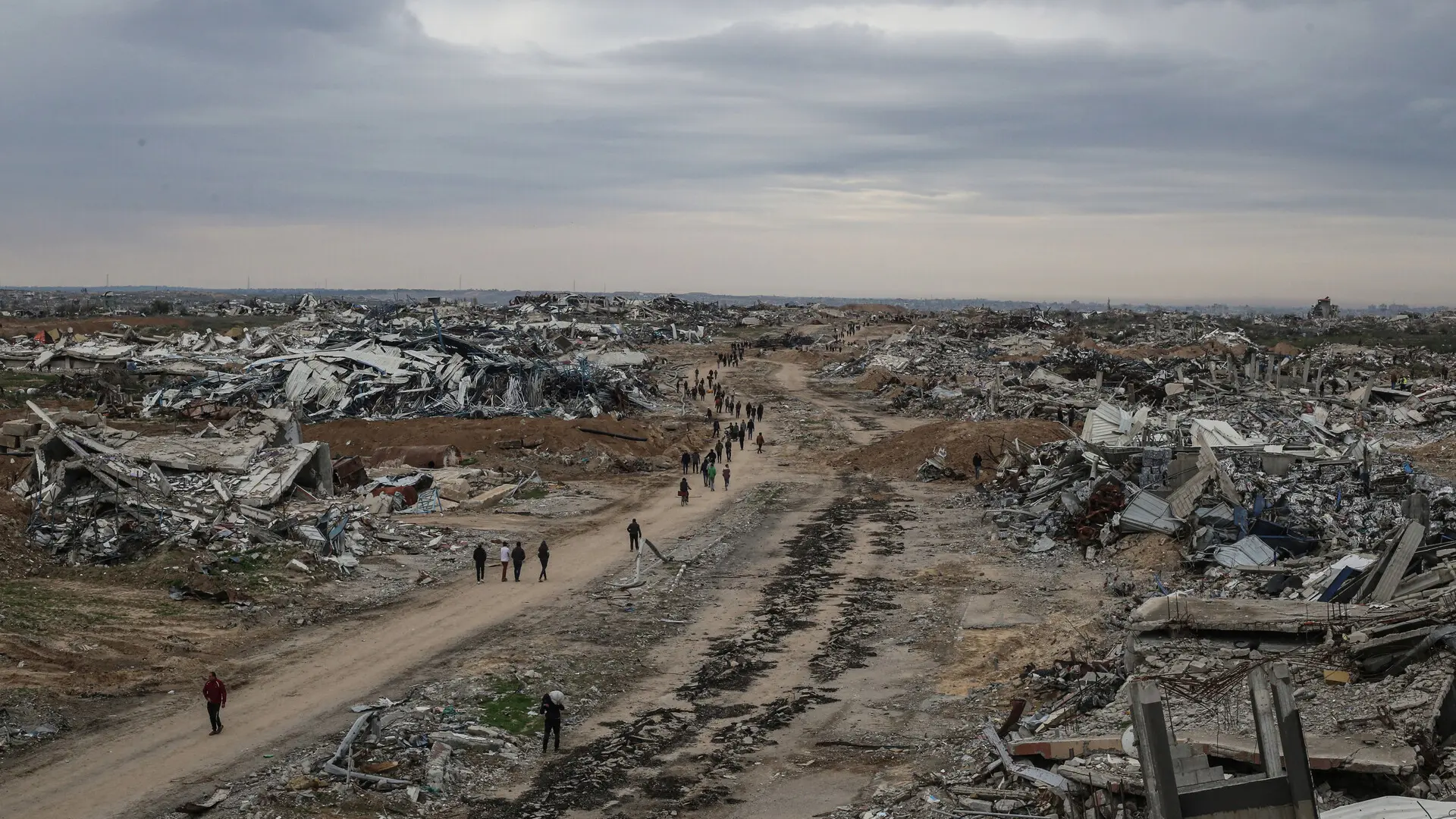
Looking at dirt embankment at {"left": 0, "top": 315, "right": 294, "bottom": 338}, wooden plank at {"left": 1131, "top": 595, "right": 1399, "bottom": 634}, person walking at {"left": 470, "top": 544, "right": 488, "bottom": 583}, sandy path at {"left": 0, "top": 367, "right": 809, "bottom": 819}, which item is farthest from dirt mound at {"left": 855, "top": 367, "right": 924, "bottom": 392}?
dirt embankment at {"left": 0, "top": 315, "right": 294, "bottom": 338}

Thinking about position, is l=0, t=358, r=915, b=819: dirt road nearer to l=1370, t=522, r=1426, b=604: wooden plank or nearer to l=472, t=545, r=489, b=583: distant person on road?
l=472, t=545, r=489, b=583: distant person on road

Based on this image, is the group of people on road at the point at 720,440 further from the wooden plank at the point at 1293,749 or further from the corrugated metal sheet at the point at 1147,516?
the wooden plank at the point at 1293,749

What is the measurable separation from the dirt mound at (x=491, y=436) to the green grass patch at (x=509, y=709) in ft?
74.1

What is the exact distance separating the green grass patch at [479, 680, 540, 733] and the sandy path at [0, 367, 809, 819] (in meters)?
1.67

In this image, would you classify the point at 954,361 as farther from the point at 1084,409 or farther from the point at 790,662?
the point at 790,662

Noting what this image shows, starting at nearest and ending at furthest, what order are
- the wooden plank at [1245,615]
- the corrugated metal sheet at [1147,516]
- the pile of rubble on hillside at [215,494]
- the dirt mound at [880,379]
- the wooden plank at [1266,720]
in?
the wooden plank at [1266,720] → the wooden plank at [1245,615] → the pile of rubble on hillside at [215,494] → the corrugated metal sheet at [1147,516] → the dirt mound at [880,379]

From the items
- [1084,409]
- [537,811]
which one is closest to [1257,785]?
[537,811]

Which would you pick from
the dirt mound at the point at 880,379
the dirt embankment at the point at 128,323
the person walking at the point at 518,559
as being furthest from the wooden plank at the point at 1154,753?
the dirt embankment at the point at 128,323

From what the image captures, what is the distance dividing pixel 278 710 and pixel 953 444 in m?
27.0

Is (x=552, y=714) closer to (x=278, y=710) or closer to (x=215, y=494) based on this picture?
(x=278, y=710)

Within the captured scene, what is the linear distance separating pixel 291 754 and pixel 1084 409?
3736 cm

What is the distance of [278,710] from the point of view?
53.4 ft

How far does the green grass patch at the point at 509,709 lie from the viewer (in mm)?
16031

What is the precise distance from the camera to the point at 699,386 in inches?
2414
